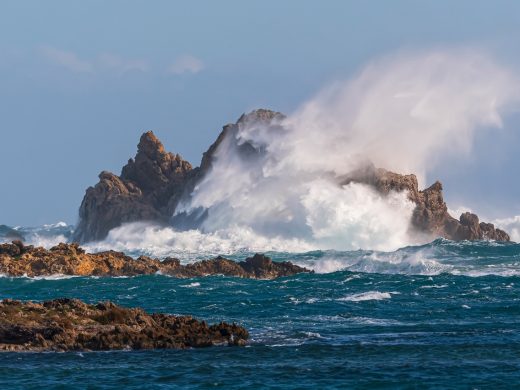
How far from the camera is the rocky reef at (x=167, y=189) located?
127500 millimetres

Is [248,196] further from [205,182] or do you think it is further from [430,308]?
[430,308]

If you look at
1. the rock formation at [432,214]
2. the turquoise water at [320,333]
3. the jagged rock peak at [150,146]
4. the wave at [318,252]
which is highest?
the jagged rock peak at [150,146]

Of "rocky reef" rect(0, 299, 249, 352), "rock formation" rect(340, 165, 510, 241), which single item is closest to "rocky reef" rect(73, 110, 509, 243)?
"rock formation" rect(340, 165, 510, 241)

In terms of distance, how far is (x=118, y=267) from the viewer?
296 ft

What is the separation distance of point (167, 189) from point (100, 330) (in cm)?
9013

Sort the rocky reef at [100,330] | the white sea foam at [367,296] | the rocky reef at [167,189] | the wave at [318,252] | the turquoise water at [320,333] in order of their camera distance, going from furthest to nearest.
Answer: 1. the rocky reef at [167,189]
2. the wave at [318,252]
3. the white sea foam at [367,296]
4. the rocky reef at [100,330]
5. the turquoise water at [320,333]

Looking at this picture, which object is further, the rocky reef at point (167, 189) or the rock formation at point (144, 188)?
the rock formation at point (144, 188)

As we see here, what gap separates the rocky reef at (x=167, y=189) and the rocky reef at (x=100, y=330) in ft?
266

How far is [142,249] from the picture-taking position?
124 meters

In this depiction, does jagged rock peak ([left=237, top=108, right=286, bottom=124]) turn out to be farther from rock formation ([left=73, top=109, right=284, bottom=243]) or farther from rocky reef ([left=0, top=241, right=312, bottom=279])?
rocky reef ([left=0, top=241, right=312, bottom=279])

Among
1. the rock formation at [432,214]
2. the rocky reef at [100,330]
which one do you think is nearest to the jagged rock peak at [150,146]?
the rock formation at [432,214]

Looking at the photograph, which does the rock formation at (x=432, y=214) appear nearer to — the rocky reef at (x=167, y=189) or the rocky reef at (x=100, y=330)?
the rocky reef at (x=167, y=189)

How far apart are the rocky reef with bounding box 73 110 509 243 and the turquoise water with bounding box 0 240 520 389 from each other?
35126 mm

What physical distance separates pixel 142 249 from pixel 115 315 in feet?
251
